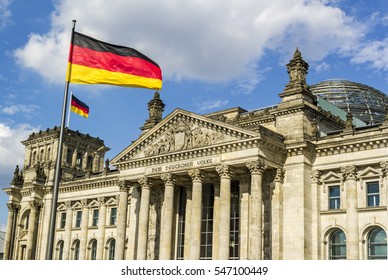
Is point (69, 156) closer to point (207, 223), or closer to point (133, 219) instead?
point (133, 219)

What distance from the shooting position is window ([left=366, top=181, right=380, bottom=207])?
42.0m

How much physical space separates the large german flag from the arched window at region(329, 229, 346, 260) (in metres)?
23.1

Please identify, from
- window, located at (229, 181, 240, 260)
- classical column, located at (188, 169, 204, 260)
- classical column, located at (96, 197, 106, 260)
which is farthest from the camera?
classical column, located at (96, 197, 106, 260)

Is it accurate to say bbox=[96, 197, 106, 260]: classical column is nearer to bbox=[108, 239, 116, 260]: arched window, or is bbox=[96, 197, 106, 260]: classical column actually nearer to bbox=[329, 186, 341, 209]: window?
bbox=[108, 239, 116, 260]: arched window

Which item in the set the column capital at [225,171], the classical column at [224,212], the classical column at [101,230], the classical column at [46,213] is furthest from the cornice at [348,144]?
the classical column at [46,213]

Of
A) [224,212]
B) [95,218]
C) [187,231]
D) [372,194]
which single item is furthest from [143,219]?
[372,194]

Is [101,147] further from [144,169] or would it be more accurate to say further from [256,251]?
[256,251]

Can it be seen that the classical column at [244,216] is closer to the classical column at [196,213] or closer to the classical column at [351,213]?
the classical column at [196,213]

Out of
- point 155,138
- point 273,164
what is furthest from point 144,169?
point 273,164

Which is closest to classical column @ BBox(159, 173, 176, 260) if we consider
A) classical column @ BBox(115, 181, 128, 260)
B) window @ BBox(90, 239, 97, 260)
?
classical column @ BBox(115, 181, 128, 260)

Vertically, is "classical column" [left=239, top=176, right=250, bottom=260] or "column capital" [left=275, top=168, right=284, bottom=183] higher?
"column capital" [left=275, top=168, right=284, bottom=183]

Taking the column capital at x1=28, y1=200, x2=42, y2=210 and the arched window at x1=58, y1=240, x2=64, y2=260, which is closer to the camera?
the arched window at x1=58, y1=240, x2=64, y2=260
